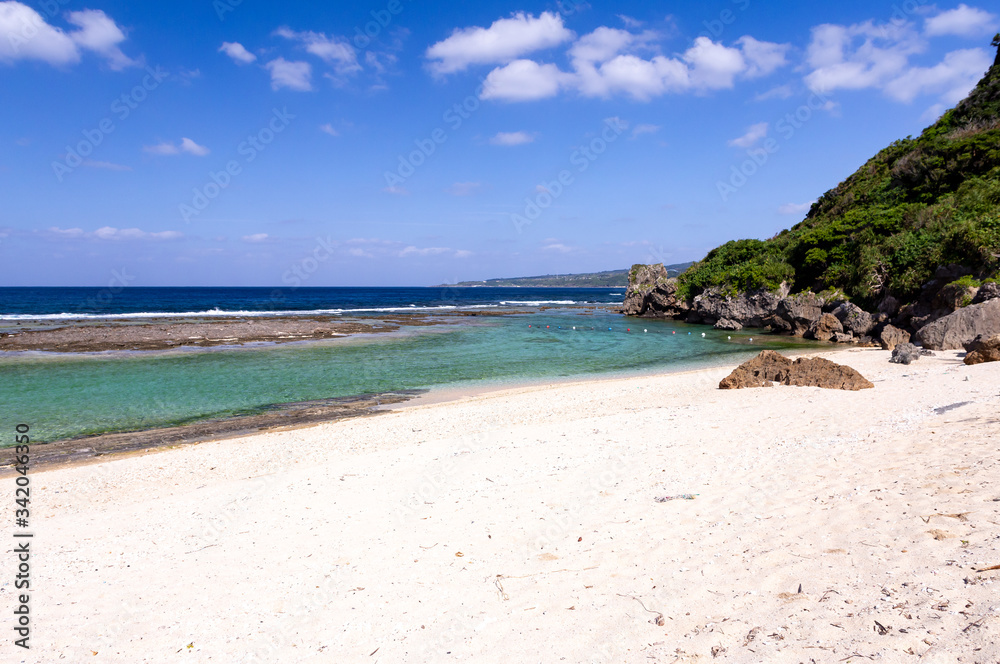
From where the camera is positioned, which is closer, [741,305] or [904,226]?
[904,226]

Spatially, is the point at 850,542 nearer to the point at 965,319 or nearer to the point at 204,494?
the point at 204,494

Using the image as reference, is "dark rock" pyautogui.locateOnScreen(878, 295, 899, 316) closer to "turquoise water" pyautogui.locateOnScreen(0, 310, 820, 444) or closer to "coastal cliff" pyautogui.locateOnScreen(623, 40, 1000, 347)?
"coastal cliff" pyautogui.locateOnScreen(623, 40, 1000, 347)

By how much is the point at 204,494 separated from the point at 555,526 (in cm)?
584

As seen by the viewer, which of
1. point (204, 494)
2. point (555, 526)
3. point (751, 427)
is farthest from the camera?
point (751, 427)

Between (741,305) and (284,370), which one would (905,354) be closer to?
(741,305)

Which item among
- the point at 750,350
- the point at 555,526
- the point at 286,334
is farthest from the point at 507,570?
the point at 286,334

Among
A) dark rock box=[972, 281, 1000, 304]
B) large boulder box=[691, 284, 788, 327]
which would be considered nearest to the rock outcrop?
dark rock box=[972, 281, 1000, 304]

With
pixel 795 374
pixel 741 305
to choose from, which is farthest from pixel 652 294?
pixel 795 374

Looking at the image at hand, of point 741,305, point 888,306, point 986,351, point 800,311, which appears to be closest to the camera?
point 986,351

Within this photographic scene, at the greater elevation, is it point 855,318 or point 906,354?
point 855,318

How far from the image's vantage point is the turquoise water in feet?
48.2

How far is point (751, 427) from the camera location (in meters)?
9.27

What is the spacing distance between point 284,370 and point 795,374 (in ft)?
64.4

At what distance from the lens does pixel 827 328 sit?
31.2 m
